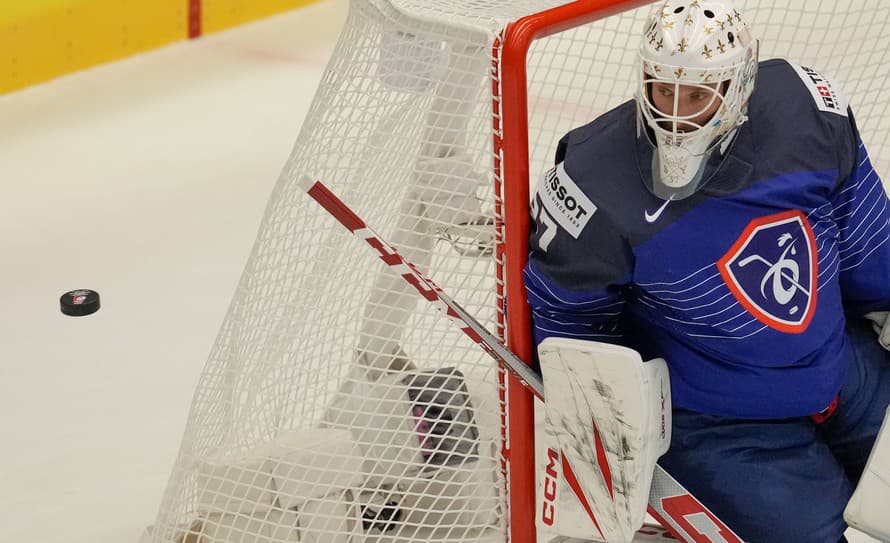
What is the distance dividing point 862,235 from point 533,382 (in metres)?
0.55

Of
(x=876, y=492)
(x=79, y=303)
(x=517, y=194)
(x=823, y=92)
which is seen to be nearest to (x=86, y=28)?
(x=79, y=303)

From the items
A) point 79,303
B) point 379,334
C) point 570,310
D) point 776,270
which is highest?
point 776,270

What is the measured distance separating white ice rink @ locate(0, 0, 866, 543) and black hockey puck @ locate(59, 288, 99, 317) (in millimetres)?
21

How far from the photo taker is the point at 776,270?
6.46ft

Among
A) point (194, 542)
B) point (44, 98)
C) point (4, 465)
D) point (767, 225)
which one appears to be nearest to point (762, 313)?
point (767, 225)

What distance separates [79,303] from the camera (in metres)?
3.44

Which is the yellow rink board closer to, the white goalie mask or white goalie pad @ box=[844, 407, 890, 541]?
the white goalie mask

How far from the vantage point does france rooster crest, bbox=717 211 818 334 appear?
1945 millimetres

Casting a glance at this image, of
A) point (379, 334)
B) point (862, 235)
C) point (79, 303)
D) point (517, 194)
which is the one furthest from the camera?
point (79, 303)

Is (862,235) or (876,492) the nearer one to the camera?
(876,492)

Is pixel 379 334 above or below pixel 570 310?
below

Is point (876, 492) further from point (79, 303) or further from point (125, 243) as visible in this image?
point (125, 243)

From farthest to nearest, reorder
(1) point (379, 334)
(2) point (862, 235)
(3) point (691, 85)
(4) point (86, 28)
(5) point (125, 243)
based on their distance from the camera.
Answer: (4) point (86, 28), (5) point (125, 243), (1) point (379, 334), (2) point (862, 235), (3) point (691, 85)

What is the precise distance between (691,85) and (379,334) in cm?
70
